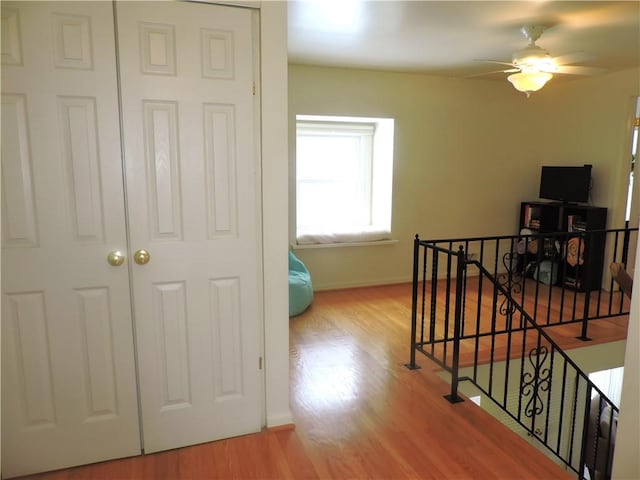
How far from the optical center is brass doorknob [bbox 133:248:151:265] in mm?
2048

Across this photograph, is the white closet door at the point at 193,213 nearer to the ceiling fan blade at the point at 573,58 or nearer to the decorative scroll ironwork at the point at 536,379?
the decorative scroll ironwork at the point at 536,379

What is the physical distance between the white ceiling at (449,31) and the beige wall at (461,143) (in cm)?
39

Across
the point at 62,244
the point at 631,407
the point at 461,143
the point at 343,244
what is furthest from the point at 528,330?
the point at 62,244

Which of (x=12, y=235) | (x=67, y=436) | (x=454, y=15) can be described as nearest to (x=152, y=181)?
(x=12, y=235)

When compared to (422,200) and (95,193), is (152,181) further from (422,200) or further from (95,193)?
(422,200)

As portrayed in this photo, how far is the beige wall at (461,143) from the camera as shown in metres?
4.94

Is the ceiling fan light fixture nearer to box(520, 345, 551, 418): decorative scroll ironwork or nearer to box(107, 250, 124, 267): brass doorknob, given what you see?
box(520, 345, 551, 418): decorative scroll ironwork

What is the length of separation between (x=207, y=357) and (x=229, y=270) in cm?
44

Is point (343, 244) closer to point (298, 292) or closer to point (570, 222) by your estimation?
point (298, 292)

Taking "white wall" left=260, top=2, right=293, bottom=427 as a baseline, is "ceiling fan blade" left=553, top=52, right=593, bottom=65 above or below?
above

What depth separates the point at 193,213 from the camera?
2.11m

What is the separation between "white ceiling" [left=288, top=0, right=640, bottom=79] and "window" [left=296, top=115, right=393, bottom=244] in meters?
0.78

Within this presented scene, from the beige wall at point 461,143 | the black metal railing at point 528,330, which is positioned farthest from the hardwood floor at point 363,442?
the beige wall at point 461,143

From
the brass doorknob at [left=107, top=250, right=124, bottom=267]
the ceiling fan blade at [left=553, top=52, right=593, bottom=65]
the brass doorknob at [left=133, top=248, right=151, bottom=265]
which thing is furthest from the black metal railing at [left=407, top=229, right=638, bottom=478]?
the brass doorknob at [left=107, top=250, right=124, bottom=267]
